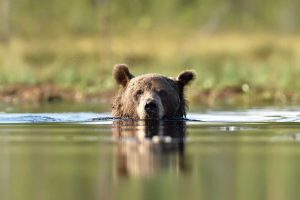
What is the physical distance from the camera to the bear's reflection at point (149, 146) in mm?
10002

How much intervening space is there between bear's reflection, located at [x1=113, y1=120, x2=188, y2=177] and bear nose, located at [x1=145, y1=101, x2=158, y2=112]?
0.66 ft

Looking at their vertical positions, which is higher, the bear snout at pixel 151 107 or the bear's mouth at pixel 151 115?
the bear snout at pixel 151 107

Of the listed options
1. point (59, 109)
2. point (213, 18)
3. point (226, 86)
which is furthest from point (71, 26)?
point (59, 109)

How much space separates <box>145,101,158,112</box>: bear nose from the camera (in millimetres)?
14922

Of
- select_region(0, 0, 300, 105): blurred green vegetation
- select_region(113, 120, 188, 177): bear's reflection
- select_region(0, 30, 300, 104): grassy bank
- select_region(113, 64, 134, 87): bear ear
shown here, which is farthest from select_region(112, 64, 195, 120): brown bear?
select_region(0, 0, 300, 105): blurred green vegetation

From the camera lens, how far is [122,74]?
16.4 m

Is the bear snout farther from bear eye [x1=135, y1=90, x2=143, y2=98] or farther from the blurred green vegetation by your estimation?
the blurred green vegetation

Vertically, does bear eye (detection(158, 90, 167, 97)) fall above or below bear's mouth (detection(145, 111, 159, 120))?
above

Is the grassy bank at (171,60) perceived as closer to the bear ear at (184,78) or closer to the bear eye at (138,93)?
the bear ear at (184,78)

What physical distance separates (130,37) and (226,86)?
26378mm

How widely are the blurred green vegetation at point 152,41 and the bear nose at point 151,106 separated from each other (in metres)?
10.8

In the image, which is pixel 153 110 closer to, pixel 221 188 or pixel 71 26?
pixel 221 188

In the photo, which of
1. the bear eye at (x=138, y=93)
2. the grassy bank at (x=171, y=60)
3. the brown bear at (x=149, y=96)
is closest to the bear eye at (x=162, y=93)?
the brown bear at (x=149, y=96)

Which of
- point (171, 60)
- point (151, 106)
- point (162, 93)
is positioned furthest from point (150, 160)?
point (171, 60)
